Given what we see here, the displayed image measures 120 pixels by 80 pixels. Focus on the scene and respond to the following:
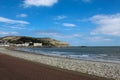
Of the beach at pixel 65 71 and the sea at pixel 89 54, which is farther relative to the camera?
the sea at pixel 89 54

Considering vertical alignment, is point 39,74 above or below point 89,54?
above

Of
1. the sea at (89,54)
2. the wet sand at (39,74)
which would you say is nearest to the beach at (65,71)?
the wet sand at (39,74)

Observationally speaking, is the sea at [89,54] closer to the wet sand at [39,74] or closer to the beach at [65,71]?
the beach at [65,71]

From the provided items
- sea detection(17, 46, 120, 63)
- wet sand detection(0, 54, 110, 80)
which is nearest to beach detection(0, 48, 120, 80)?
wet sand detection(0, 54, 110, 80)

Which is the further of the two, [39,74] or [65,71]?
[65,71]

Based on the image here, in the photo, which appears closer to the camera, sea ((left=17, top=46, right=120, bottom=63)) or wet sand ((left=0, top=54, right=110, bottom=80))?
wet sand ((left=0, top=54, right=110, bottom=80))

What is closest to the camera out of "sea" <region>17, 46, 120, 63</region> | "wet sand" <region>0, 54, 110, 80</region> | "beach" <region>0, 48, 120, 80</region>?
"wet sand" <region>0, 54, 110, 80</region>

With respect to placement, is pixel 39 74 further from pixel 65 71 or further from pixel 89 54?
pixel 89 54

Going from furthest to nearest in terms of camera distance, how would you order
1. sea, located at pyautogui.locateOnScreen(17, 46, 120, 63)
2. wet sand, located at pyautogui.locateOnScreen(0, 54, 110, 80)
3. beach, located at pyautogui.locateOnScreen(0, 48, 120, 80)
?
sea, located at pyautogui.locateOnScreen(17, 46, 120, 63)
beach, located at pyautogui.locateOnScreen(0, 48, 120, 80)
wet sand, located at pyautogui.locateOnScreen(0, 54, 110, 80)

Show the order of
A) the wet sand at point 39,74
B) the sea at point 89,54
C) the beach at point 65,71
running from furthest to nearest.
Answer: the sea at point 89,54 < the beach at point 65,71 < the wet sand at point 39,74

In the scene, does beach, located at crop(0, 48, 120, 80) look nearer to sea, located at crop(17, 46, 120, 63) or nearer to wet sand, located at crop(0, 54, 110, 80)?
wet sand, located at crop(0, 54, 110, 80)

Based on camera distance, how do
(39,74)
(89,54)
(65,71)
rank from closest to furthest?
(39,74) → (65,71) → (89,54)

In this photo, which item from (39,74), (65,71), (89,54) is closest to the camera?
(39,74)

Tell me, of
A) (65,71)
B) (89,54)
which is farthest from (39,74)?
(89,54)
